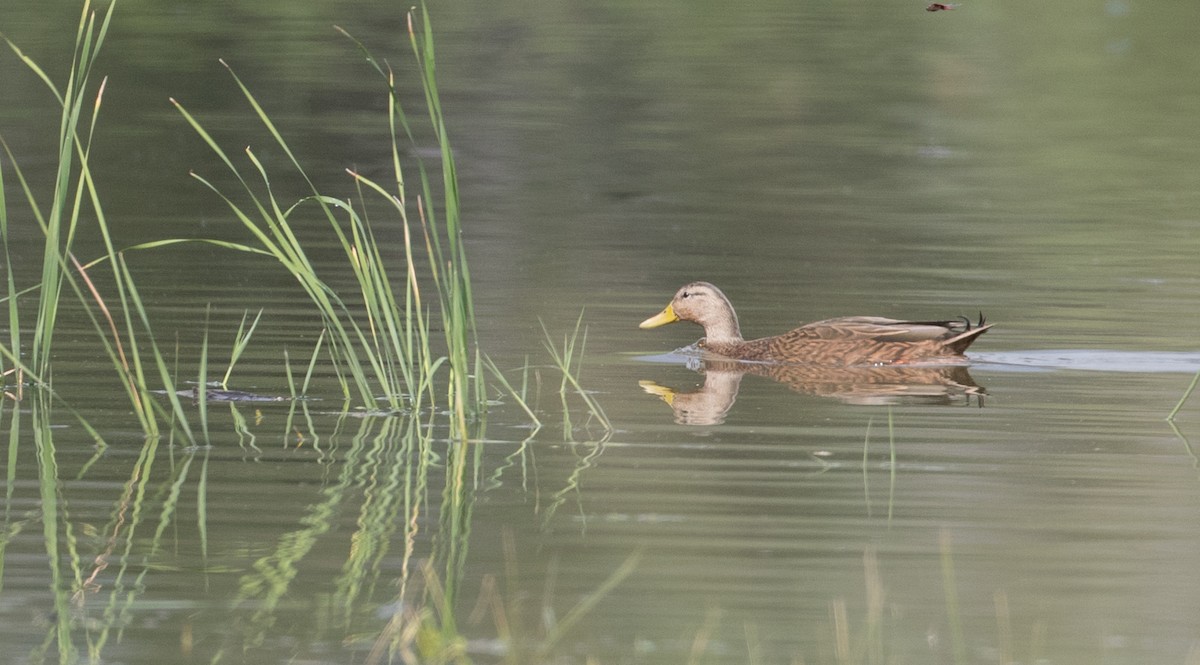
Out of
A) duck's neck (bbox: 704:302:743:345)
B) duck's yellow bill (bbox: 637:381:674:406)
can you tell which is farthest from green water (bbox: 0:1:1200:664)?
duck's neck (bbox: 704:302:743:345)

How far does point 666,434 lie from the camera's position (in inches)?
320

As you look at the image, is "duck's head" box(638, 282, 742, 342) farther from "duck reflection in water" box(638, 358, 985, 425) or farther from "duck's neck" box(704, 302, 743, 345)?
"duck reflection in water" box(638, 358, 985, 425)

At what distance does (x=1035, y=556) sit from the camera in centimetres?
618

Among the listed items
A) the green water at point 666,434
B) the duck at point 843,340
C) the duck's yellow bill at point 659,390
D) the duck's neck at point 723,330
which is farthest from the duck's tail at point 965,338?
the duck's yellow bill at point 659,390

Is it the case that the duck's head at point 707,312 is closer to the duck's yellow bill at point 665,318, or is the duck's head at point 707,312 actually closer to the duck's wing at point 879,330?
the duck's yellow bill at point 665,318

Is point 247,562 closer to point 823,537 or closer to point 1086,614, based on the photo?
point 823,537

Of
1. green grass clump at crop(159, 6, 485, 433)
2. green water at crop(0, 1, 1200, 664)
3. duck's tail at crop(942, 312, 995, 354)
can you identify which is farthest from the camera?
duck's tail at crop(942, 312, 995, 354)

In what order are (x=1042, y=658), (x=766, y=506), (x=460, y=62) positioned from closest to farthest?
(x=1042, y=658), (x=766, y=506), (x=460, y=62)

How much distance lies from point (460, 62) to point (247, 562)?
21055mm

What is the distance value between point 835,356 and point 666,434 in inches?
97.0

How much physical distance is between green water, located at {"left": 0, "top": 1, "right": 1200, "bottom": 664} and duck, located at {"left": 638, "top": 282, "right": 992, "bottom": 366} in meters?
0.25

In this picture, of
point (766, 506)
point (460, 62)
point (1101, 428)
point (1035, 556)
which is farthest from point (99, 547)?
point (460, 62)

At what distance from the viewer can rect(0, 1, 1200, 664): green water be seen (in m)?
5.38

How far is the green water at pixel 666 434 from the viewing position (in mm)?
5383
